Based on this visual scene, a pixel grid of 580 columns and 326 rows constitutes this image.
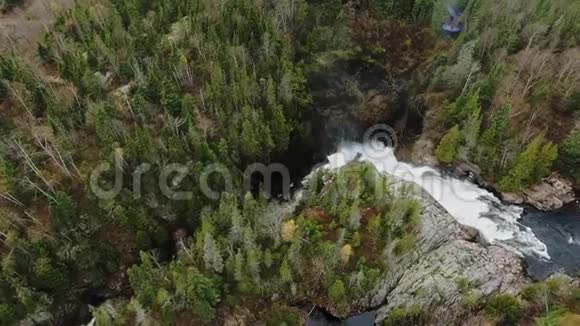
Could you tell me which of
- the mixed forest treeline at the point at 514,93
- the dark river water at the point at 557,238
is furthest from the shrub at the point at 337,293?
the mixed forest treeline at the point at 514,93

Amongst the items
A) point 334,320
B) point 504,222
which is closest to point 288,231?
point 334,320

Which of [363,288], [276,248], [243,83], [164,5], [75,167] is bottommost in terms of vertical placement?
[363,288]

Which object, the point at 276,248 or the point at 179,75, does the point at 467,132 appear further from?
the point at 179,75

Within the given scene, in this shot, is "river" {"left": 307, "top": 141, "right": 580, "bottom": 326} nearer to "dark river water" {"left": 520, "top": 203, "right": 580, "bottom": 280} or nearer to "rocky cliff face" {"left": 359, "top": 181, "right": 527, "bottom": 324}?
"dark river water" {"left": 520, "top": 203, "right": 580, "bottom": 280}

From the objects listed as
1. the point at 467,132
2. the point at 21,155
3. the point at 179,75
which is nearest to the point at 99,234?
the point at 21,155

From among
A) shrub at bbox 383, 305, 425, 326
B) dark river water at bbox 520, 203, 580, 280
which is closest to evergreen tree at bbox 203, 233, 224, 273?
shrub at bbox 383, 305, 425, 326

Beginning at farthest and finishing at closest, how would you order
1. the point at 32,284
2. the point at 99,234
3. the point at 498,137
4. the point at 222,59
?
the point at 222,59 < the point at 498,137 < the point at 99,234 < the point at 32,284

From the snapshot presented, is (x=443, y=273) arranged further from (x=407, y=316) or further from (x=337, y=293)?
(x=337, y=293)
